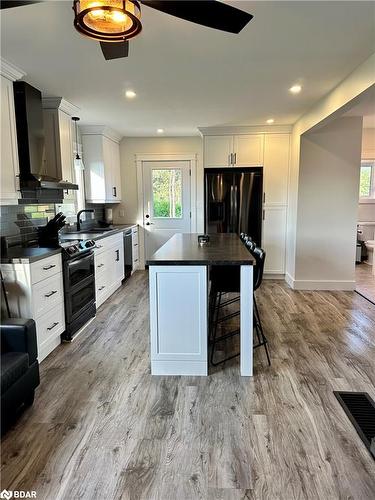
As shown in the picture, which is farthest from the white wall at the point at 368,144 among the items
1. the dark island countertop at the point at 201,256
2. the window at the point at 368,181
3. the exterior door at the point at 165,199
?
the dark island countertop at the point at 201,256

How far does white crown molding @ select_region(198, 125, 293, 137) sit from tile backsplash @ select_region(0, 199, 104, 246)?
2.64 m

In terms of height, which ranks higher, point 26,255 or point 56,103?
point 56,103

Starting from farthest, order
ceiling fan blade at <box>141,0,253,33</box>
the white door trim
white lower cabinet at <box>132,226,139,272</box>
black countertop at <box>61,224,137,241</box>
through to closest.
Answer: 1. the white door trim
2. white lower cabinet at <box>132,226,139,272</box>
3. black countertop at <box>61,224,137,241</box>
4. ceiling fan blade at <box>141,0,253,33</box>

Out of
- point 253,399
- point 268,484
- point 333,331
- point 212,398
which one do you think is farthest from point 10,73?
point 333,331

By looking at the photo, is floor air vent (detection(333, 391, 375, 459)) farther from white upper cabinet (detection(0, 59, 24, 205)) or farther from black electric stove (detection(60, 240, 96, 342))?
white upper cabinet (detection(0, 59, 24, 205))

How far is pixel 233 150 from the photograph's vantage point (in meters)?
5.13

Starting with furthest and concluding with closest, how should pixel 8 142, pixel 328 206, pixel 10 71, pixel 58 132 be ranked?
1. pixel 328 206
2. pixel 58 132
3. pixel 8 142
4. pixel 10 71

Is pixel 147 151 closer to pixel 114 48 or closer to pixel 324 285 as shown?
pixel 324 285

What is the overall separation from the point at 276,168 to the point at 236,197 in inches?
31.4

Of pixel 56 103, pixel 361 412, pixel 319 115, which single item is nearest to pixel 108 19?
pixel 56 103

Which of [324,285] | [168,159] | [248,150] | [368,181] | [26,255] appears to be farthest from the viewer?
[368,181]

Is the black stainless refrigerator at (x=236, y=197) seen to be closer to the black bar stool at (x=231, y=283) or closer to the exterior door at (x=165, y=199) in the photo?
the exterior door at (x=165, y=199)

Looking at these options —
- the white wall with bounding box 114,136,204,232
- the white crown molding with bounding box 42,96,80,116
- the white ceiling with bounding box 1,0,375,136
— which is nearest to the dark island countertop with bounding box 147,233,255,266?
the white ceiling with bounding box 1,0,375,136

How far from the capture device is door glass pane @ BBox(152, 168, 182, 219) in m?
5.95
